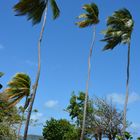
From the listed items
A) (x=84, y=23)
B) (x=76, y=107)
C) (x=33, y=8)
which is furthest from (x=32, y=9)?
(x=76, y=107)

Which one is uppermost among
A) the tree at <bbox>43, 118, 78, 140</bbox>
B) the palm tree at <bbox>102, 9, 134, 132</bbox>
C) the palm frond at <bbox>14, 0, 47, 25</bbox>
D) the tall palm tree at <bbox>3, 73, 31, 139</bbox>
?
the tree at <bbox>43, 118, 78, 140</bbox>

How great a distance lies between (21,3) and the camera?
24.8 m

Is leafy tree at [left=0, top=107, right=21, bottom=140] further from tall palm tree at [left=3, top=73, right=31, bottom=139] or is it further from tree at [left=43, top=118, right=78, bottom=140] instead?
tree at [left=43, top=118, right=78, bottom=140]

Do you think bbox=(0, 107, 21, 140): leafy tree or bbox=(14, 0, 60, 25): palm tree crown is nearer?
bbox=(14, 0, 60, 25): palm tree crown

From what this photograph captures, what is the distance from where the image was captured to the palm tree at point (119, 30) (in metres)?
33.5

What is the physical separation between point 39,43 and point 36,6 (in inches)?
92.4

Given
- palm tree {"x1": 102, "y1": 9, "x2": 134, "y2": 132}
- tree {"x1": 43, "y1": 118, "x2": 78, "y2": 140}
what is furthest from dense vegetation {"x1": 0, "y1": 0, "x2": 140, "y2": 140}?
tree {"x1": 43, "y1": 118, "x2": 78, "y2": 140}

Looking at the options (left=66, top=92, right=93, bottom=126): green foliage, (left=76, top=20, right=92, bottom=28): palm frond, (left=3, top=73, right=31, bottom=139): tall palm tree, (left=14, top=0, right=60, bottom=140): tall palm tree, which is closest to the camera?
(left=14, top=0, right=60, bottom=140): tall palm tree

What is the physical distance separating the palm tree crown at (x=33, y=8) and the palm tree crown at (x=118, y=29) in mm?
→ 9138

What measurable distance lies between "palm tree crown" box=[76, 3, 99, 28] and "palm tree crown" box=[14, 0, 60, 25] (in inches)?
332

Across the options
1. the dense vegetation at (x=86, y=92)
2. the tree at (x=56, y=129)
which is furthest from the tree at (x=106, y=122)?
the tree at (x=56, y=129)

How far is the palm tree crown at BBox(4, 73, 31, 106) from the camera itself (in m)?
27.2

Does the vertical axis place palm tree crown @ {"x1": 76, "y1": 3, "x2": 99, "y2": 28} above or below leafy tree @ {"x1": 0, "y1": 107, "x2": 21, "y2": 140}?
above

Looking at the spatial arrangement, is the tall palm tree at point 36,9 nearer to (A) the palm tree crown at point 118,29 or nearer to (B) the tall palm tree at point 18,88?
(B) the tall palm tree at point 18,88
